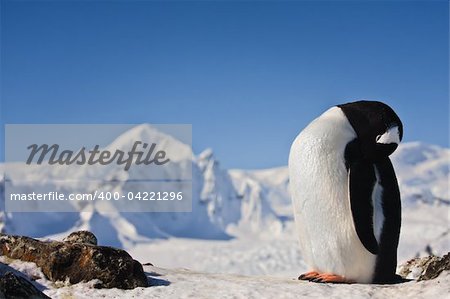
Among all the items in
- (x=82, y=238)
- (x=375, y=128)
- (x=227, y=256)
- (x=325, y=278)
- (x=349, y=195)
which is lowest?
(x=325, y=278)

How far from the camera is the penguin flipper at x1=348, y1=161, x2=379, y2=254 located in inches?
437

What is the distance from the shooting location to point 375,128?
11414mm

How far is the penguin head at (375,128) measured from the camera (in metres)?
11.4

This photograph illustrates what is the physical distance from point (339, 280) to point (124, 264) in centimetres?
340

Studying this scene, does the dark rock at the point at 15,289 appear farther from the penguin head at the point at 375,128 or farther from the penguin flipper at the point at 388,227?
the penguin head at the point at 375,128

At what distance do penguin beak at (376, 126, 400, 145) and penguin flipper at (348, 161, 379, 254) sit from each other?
0.56 meters

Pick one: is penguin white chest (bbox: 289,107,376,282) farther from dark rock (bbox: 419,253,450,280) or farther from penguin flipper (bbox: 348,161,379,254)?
dark rock (bbox: 419,253,450,280)

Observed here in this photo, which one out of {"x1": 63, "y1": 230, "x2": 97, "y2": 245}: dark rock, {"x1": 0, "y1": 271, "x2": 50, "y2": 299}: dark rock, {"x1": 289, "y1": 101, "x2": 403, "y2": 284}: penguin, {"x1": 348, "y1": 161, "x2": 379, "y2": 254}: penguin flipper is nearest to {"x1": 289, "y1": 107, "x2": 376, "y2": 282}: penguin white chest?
{"x1": 289, "y1": 101, "x2": 403, "y2": 284}: penguin

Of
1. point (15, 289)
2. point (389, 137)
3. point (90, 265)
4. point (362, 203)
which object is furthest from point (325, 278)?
point (15, 289)

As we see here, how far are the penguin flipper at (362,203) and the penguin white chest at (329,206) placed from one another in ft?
0.44

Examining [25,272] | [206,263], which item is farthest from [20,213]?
[25,272]

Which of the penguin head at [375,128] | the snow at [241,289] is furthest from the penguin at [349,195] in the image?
the snow at [241,289]

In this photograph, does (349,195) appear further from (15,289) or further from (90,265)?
(15,289)

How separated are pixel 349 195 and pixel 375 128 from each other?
1190mm
